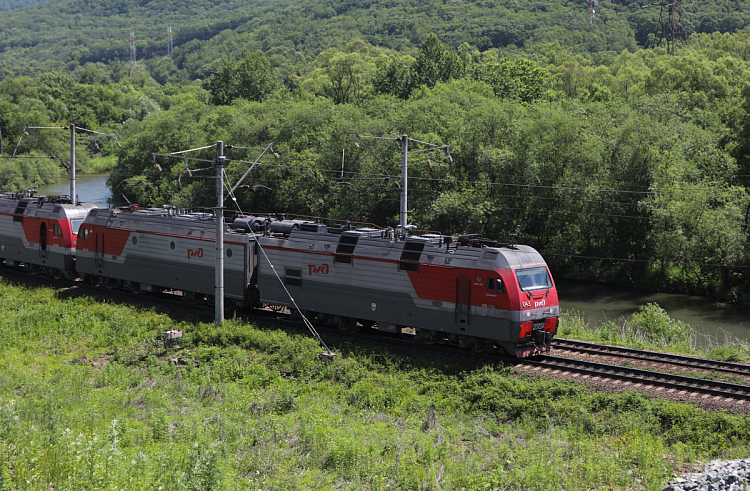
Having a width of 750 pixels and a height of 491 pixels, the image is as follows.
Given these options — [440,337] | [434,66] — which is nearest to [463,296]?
[440,337]

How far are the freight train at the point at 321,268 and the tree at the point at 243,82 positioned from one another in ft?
199

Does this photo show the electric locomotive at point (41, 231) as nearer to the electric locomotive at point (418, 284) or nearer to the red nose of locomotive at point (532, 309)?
the electric locomotive at point (418, 284)

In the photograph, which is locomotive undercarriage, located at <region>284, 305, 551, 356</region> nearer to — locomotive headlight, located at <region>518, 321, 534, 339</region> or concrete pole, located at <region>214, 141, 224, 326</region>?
locomotive headlight, located at <region>518, 321, 534, 339</region>

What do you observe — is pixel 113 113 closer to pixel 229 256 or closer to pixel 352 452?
pixel 229 256

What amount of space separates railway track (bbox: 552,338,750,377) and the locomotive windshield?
10.8ft

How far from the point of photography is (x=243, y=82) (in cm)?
9744

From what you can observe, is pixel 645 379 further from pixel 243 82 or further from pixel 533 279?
pixel 243 82

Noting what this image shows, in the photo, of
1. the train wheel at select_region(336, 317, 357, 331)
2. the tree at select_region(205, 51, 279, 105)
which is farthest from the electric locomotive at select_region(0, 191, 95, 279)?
the tree at select_region(205, 51, 279, 105)

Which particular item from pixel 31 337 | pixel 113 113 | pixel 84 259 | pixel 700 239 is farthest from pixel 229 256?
pixel 113 113

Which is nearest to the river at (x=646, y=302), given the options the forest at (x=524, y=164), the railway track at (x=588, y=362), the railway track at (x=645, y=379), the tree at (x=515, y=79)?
the forest at (x=524, y=164)

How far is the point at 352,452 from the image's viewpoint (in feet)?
47.8

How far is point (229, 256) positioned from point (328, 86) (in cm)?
7775

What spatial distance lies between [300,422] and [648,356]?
537 inches

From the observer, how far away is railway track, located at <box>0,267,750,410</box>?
787 inches
